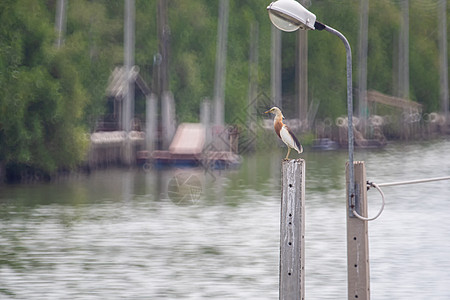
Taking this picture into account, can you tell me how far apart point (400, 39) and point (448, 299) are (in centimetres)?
7951

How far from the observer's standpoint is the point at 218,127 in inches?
2088

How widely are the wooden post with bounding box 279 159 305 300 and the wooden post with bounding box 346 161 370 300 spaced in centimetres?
48

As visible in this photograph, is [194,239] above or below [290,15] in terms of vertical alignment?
below

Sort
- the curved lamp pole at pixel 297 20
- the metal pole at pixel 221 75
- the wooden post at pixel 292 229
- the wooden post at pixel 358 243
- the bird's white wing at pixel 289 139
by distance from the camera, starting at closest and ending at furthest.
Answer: the wooden post at pixel 358 243, the curved lamp pole at pixel 297 20, the wooden post at pixel 292 229, the bird's white wing at pixel 289 139, the metal pole at pixel 221 75

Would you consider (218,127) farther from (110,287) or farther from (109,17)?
(110,287)

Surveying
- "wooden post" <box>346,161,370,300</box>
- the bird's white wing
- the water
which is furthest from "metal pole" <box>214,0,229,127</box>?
"wooden post" <box>346,161,370,300</box>

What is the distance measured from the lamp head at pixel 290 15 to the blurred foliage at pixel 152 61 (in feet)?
90.7

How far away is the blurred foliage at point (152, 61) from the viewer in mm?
39400

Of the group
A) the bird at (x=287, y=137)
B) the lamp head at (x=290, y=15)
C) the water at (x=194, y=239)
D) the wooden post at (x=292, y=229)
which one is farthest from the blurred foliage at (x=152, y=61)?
the wooden post at (x=292, y=229)

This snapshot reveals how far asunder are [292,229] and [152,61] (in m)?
54.9

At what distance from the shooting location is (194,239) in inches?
982

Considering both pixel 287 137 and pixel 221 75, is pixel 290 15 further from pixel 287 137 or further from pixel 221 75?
pixel 221 75

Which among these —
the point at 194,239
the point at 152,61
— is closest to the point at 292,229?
the point at 194,239

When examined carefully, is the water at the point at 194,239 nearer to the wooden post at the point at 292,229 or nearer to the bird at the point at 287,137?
the bird at the point at 287,137
